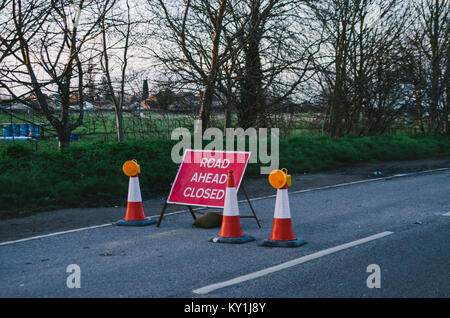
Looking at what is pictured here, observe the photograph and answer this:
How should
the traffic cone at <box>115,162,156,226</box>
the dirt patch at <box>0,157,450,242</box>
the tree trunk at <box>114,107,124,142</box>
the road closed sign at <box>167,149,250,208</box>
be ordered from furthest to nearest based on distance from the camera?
the tree trunk at <box>114,107,124,142</box> → the traffic cone at <box>115,162,156,226</box> → the dirt patch at <box>0,157,450,242</box> → the road closed sign at <box>167,149,250,208</box>

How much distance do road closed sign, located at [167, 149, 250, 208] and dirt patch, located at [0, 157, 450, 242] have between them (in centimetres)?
116

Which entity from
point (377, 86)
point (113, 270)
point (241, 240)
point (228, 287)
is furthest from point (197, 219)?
point (377, 86)

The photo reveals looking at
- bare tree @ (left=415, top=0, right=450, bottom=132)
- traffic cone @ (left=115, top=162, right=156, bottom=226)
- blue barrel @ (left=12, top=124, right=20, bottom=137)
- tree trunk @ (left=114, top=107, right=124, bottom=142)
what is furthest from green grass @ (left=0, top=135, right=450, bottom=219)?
bare tree @ (left=415, top=0, right=450, bottom=132)

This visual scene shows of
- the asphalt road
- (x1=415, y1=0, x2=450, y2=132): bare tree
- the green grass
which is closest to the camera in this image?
the asphalt road

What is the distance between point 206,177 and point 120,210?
2.37m

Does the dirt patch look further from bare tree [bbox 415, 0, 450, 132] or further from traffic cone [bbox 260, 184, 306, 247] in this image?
bare tree [bbox 415, 0, 450, 132]

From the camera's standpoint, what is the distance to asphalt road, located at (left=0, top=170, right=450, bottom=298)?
5.08 metres

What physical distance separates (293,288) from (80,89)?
7.38 meters

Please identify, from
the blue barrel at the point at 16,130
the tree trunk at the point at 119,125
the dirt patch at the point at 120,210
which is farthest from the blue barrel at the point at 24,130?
the tree trunk at the point at 119,125

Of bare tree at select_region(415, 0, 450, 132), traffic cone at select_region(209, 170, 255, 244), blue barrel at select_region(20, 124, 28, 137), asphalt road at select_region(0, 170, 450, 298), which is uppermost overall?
bare tree at select_region(415, 0, 450, 132)

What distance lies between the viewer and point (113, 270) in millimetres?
5816

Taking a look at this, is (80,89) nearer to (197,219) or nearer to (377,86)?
(197,219)

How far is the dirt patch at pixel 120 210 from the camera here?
8.49 meters
